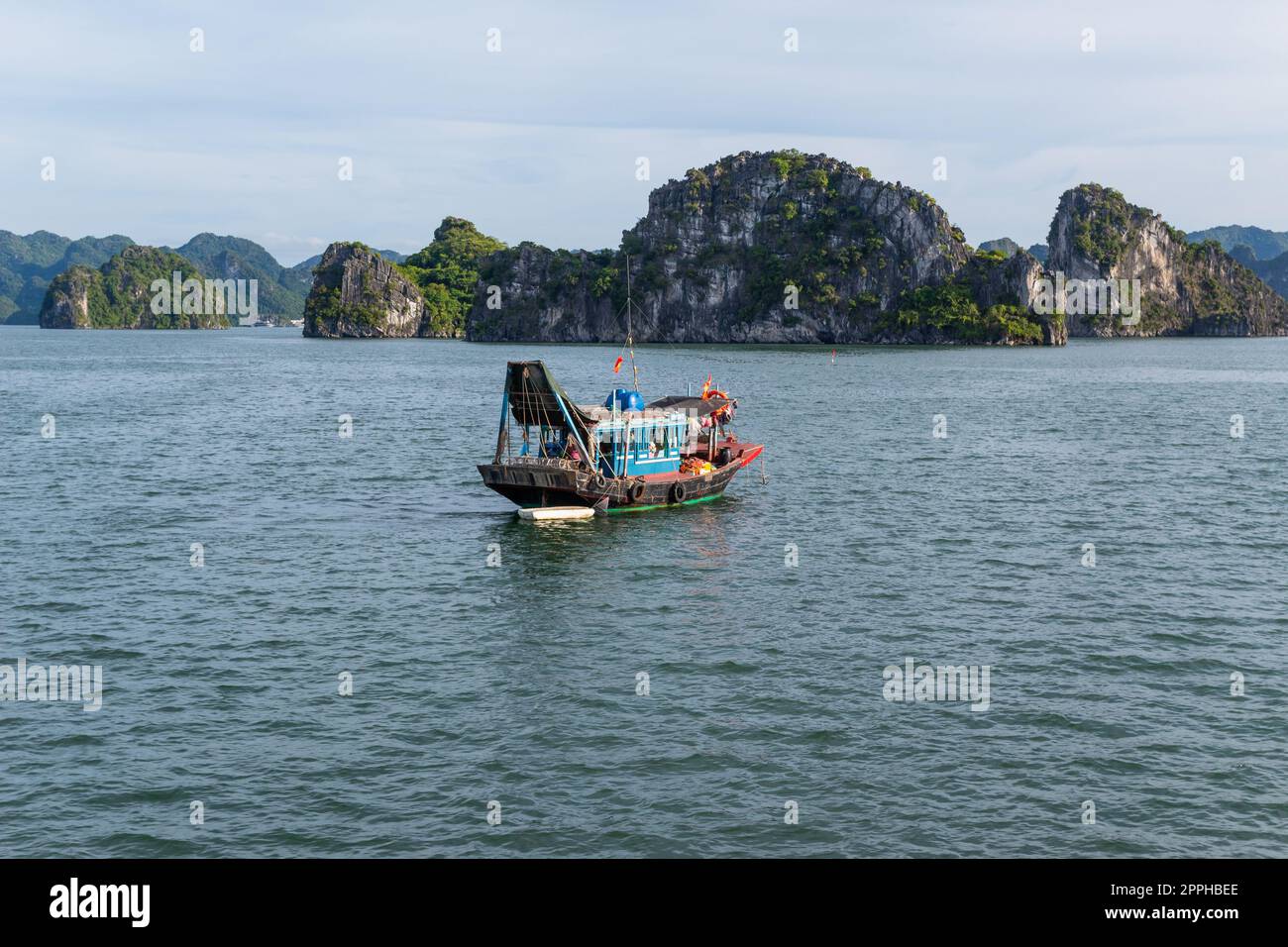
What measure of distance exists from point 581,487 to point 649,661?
22801mm

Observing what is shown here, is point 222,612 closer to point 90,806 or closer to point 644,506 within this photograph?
point 90,806

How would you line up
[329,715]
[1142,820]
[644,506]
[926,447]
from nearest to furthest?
[1142,820], [329,715], [644,506], [926,447]

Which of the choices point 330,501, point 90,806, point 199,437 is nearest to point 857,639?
point 90,806

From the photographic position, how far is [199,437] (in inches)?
3656

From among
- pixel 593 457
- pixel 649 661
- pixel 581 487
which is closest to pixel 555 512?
pixel 581 487

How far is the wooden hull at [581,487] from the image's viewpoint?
57.9 m

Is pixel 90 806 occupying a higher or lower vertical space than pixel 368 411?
lower

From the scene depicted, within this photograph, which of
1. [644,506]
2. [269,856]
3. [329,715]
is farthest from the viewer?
[644,506]

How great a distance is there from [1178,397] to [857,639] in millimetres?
114678

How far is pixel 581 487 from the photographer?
2296 inches

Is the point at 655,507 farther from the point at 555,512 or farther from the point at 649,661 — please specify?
the point at 649,661

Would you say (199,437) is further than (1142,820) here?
Yes

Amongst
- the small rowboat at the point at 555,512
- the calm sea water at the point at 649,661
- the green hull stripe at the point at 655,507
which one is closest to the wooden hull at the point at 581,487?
the green hull stripe at the point at 655,507

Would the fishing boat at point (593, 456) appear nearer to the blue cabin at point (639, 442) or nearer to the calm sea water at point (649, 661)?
the blue cabin at point (639, 442)
